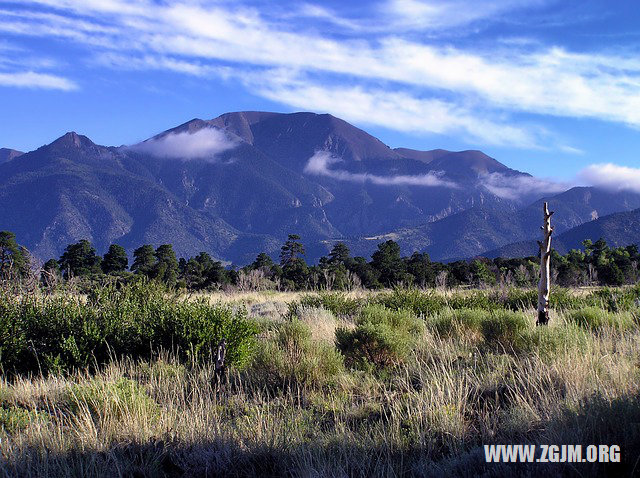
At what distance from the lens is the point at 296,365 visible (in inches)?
278

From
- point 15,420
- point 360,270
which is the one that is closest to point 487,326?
point 15,420

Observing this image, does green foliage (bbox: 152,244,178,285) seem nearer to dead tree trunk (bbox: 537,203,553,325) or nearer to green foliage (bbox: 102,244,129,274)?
green foliage (bbox: 102,244,129,274)

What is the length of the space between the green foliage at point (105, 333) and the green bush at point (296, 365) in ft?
1.52

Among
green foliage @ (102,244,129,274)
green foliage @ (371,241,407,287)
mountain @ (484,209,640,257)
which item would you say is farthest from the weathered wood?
mountain @ (484,209,640,257)

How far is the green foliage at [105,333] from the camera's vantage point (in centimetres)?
798

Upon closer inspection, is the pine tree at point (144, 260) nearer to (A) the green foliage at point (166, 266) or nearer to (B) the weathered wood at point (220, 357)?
(A) the green foliage at point (166, 266)

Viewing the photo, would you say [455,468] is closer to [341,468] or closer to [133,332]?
[341,468]

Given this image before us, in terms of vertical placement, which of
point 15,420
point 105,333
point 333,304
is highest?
point 105,333

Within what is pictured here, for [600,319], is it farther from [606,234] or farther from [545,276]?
[606,234]

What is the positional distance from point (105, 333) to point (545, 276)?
773 centimetres

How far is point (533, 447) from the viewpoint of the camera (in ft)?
11.8

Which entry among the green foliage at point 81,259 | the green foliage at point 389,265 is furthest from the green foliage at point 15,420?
the green foliage at point 81,259

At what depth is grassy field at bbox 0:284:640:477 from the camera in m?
4.13

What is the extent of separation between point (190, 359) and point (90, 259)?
99.0ft
